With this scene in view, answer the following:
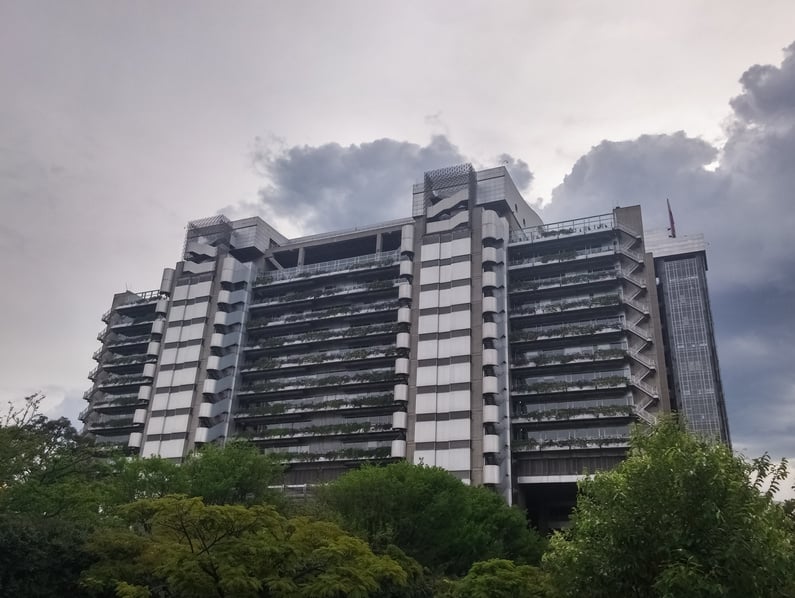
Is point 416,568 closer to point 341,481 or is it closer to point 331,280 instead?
point 341,481

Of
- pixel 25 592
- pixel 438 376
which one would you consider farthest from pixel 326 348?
pixel 25 592

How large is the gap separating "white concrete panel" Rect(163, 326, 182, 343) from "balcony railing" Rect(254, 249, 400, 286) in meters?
12.5

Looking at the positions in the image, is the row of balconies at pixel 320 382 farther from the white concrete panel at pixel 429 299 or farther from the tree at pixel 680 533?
the tree at pixel 680 533

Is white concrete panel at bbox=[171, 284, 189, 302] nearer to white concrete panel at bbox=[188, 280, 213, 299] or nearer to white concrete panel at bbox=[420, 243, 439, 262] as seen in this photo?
white concrete panel at bbox=[188, 280, 213, 299]

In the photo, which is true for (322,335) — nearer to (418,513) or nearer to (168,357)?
(168,357)

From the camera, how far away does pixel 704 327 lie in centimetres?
8500

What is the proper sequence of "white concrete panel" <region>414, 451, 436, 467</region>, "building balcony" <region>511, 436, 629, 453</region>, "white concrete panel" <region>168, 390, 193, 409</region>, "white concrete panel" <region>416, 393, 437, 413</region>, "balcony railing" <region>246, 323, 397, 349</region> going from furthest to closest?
"white concrete panel" <region>168, 390, 193, 409</region>
"balcony railing" <region>246, 323, 397, 349</region>
"white concrete panel" <region>416, 393, 437, 413</region>
"white concrete panel" <region>414, 451, 436, 467</region>
"building balcony" <region>511, 436, 629, 453</region>

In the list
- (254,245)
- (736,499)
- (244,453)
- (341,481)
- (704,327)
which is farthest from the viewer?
(254,245)

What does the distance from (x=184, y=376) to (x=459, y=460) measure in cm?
4120


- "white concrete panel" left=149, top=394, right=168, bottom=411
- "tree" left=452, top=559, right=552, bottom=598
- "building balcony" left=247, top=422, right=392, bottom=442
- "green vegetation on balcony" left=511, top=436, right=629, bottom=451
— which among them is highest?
"white concrete panel" left=149, top=394, right=168, bottom=411

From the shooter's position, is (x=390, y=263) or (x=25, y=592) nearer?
(x=25, y=592)

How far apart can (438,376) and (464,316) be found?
7.67 meters

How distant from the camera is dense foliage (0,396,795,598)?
20.7 meters

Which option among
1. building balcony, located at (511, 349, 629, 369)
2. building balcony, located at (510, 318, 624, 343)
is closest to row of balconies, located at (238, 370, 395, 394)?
building balcony, located at (511, 349, 629, 369)
